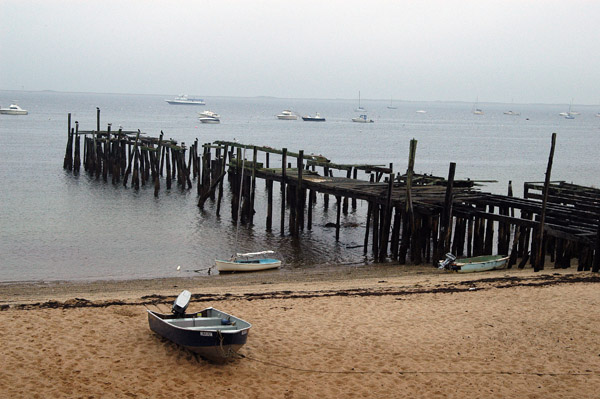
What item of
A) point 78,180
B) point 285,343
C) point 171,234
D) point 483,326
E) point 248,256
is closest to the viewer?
point 285,343

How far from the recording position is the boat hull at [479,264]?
18.6 meters

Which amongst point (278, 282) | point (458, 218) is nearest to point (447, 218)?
point (458, 218)

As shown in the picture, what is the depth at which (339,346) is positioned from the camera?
11.3 metres

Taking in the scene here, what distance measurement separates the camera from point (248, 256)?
2195 centimetres

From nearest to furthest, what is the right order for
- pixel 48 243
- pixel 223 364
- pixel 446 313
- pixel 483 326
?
1. pixel 223 364
2. pixel 483 326
3. pixel 446 313
4. pixel 48 243

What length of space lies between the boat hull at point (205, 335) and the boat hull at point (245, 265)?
30.7ft

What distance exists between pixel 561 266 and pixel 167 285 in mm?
11442

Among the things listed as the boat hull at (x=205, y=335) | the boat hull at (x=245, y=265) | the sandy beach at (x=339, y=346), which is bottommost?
the boat hull at (x=245, y=265)

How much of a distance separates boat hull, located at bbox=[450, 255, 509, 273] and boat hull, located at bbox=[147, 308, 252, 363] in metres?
9.62

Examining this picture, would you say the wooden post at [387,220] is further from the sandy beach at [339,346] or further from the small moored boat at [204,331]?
the small moored boat at [204,331]

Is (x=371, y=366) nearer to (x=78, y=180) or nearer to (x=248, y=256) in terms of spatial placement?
(x=248, y=256)

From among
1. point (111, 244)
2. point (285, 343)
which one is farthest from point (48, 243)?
point (285, 343)

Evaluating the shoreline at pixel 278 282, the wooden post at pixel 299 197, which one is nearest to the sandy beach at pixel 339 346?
the shoreline at pixel 278 282

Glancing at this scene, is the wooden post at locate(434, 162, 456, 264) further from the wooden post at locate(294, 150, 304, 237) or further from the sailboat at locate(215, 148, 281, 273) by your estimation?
the wooden post at locate(294, 150, 304, 237)
